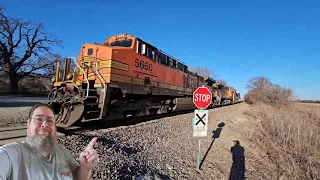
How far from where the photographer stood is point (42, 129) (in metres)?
1.92

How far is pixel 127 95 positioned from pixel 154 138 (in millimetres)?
2715

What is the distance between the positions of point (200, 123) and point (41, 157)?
16.1ft

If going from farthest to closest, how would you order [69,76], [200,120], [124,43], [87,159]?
[124,43] < [69,76] < [200,120] < [87,159]

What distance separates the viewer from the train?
8.18m

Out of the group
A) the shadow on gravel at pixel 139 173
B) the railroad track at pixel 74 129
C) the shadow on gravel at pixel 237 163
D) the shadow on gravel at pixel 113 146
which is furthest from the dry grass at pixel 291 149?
the railroad track at pixel 74 129

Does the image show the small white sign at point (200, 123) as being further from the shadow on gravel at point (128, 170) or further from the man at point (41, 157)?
the man at point (41, 157)

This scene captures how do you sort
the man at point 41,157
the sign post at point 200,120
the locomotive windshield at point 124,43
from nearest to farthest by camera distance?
the man at point 41,157
the sign post at point 200,120
the locomotive windshield at point 124,43

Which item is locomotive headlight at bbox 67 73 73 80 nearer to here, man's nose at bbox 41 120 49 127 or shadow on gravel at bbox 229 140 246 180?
shadow on gravel at bbox 229 140 246 180

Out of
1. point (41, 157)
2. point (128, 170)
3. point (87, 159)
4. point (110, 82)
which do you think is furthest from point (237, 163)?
point (41, 157)

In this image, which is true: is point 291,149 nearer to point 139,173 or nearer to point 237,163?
point 237,163

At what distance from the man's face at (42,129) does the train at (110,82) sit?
19.5 feet

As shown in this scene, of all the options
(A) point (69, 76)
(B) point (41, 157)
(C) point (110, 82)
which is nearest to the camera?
(B) point (41, 157)

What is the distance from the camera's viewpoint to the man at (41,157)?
5.50 ft

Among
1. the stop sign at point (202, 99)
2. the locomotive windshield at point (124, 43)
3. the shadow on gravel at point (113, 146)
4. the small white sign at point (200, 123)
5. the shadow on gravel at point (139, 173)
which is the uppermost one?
the locomotive windshield at point (124, 43)
